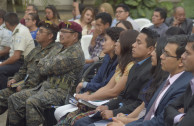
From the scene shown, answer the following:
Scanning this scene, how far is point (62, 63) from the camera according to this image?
5.35m

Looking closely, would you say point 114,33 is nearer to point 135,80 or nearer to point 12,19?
point 135,80

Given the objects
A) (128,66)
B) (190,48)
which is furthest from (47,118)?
(190,48)

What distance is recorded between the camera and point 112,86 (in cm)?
472

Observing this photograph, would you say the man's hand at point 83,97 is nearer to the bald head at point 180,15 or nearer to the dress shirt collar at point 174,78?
the dress shirt collar at point 174,78

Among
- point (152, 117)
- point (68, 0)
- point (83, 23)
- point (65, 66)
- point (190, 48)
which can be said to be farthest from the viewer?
point (68, 0)

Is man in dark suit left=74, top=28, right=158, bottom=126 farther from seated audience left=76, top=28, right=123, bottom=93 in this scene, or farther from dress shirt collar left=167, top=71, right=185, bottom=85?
seated audience left=76, top=28, right=123, bottom=93

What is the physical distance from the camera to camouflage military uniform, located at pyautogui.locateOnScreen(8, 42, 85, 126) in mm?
5270

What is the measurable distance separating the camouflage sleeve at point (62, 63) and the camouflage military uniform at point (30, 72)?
473mm

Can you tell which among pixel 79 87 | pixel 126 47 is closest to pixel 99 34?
pixel 79 87

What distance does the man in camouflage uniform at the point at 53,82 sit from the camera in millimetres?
5273

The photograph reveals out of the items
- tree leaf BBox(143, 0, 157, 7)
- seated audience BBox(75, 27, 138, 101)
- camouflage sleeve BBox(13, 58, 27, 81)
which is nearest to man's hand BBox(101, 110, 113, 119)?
seated audience BBox(75, 27, 138, 101)

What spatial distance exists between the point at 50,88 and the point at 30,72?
76 cm

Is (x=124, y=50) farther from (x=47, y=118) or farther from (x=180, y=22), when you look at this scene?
(x=180, y=22)

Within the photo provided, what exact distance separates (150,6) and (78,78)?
7.07 metres
